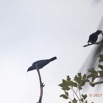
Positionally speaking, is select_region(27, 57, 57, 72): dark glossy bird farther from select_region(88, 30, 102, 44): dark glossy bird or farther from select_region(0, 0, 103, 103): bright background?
select_region(88, 30, 102, 44): dark glossy bird

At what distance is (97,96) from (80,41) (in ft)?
1.09

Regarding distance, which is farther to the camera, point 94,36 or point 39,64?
point 39,64

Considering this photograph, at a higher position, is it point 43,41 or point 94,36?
point 43,41

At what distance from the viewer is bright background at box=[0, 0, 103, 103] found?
48.0 inches

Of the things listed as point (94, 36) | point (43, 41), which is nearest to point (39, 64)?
point (43, 41)

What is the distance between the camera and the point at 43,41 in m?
1.37

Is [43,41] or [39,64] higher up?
[43,41]

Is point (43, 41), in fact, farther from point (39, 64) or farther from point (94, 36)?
point (94, 36)

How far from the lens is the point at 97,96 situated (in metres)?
1.09

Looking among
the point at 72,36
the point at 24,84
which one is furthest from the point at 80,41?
the point at 24,84

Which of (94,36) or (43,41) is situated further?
(43,41)

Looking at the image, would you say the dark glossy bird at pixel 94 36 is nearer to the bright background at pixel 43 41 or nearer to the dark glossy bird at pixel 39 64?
the bright background at pixel 43 41

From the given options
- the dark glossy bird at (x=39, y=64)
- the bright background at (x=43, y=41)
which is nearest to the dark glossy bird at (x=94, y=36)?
the bright background at (x=43, y=41)

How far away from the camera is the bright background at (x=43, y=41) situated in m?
1.22
